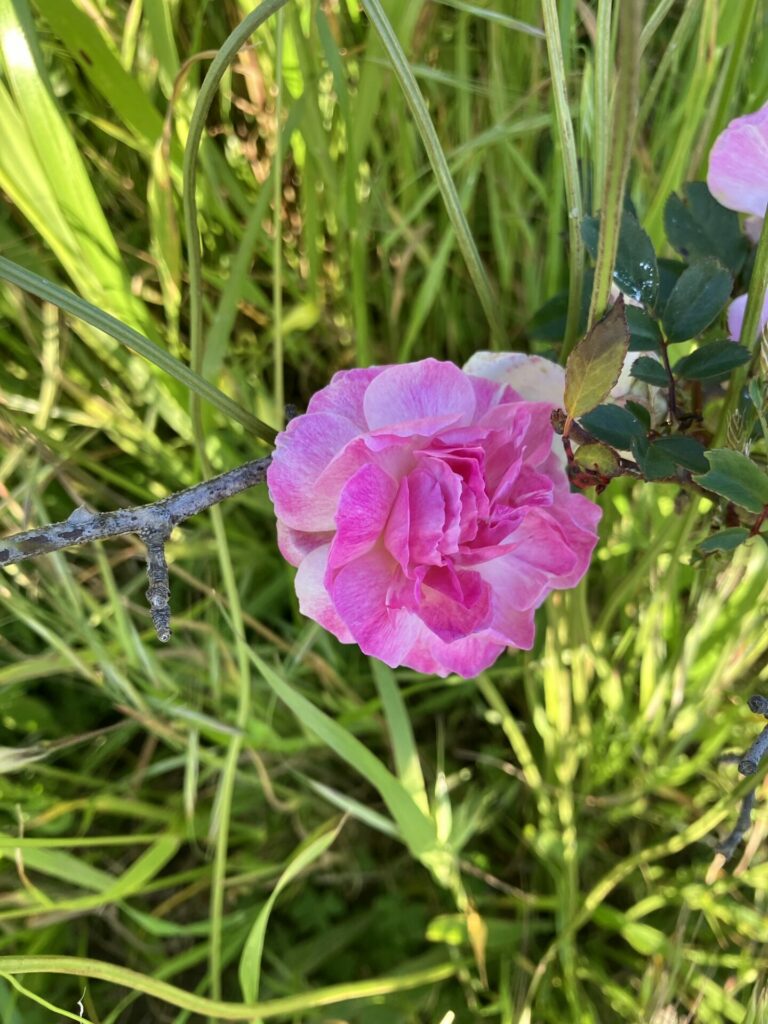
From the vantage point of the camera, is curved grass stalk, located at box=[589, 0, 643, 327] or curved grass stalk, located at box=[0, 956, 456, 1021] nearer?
curved grass stalk, located at box=[589, 0, 643, 327]

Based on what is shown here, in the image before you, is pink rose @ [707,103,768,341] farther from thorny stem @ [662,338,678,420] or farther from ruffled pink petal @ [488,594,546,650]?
ruffled pink petal @ [488,594,546,650]

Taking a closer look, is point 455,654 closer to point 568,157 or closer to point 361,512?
point 361,512

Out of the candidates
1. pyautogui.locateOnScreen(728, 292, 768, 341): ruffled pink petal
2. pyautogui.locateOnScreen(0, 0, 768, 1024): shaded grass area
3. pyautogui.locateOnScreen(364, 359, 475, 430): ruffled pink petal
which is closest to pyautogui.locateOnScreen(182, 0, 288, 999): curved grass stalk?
pyautogui.locateOnScreen(0, 0, 768, 1024): shaded grass area

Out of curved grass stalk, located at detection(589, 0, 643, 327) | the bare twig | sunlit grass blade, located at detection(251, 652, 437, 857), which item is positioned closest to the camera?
curved grass stalk, located at detection(589, 0, 643, 327)

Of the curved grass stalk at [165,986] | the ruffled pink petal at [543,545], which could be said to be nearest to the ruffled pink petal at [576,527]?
the ruffled pink petal at [543,545]

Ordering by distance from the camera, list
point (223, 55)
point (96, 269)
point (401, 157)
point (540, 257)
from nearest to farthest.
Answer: point (223, 55) → point (96, 269) → point (401, 157) → point (540, 257)

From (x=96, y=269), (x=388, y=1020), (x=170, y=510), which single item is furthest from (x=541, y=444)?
(x=388, y=1020)

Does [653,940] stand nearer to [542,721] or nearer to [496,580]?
[542,721]
